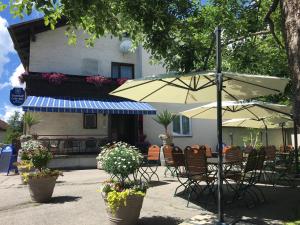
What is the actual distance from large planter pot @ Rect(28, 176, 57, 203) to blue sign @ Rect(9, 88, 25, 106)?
12771mm

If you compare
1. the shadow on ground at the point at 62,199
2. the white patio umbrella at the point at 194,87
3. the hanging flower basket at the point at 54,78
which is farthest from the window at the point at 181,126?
the shadow on ground at the point at 62,199

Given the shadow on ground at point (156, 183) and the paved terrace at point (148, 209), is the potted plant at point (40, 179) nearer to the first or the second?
the paved terrace at point (148, 209)

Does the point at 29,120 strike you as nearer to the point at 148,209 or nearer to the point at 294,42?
the point at 148,209

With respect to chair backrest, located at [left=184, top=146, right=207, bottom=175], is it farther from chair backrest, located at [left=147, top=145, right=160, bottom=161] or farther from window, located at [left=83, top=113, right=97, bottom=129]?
window, located at [left=83, top=113, right=97, bottom=129]

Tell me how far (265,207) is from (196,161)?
177 centimetres

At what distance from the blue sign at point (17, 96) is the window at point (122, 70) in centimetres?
556

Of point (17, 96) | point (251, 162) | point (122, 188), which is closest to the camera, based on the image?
point (122, 188)

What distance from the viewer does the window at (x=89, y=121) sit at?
72.7 feet

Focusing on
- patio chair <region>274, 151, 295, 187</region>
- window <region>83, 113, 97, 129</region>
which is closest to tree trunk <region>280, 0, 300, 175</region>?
patio chair <region>274, 151, 295, 187</region>

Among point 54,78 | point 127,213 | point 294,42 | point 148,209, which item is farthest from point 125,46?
point 294,42

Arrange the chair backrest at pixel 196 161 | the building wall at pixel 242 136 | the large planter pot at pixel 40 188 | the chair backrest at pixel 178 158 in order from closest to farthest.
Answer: the chair backrest at pixel 196 161 → the large planter pot at pixel 40 188 → the chair backrest at pixel 178 158 → the building wall at pixel 242 136

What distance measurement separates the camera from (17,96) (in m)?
21.2

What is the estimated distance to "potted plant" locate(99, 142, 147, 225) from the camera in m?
6.42

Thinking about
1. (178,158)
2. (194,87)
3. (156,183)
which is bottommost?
(156,183)
